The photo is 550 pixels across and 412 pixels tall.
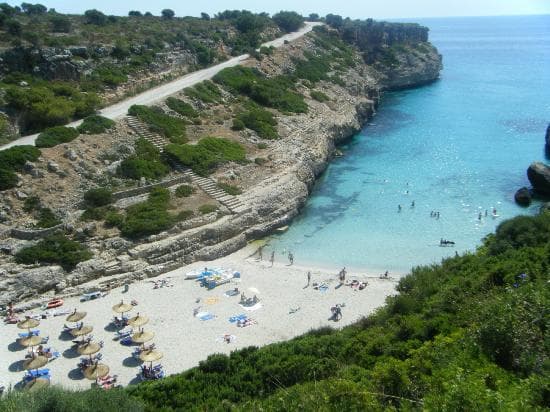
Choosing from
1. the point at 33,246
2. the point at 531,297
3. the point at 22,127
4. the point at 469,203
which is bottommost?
the point at 469,203

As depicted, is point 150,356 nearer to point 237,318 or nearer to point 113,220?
Result: point 237,318

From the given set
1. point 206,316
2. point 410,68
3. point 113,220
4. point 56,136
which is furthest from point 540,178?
point 410,68

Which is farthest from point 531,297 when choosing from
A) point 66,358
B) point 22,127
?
point 22,127

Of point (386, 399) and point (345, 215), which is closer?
point (386, 399)

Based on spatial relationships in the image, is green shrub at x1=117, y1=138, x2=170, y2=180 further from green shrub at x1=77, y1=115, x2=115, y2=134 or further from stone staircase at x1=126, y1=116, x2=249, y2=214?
green shrub at x1=77, y1=115, x2=115, y2=134

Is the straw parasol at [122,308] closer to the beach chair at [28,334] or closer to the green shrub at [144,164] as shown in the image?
the beach chair at [28,334]

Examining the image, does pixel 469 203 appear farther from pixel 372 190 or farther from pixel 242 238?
pixel 242 238

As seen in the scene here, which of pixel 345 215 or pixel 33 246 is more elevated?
pixel 33 246

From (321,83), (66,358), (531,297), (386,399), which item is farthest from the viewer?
(321,83)
